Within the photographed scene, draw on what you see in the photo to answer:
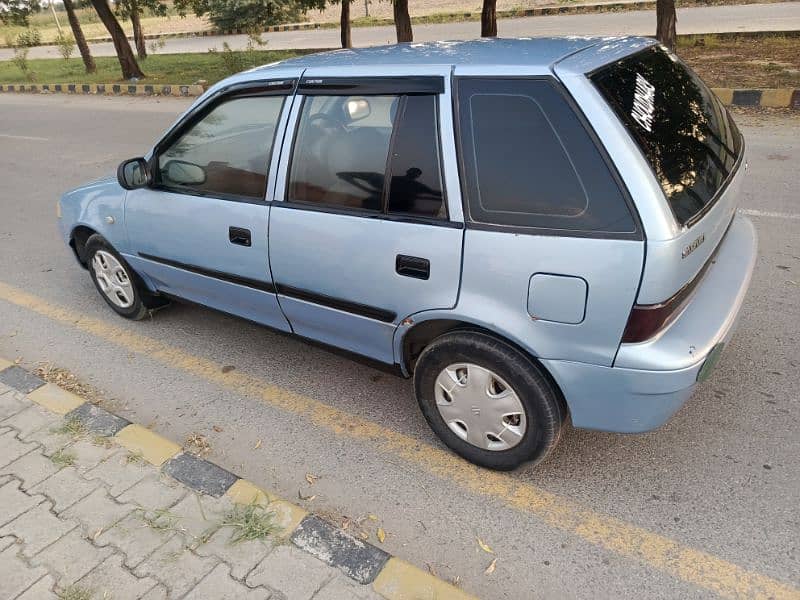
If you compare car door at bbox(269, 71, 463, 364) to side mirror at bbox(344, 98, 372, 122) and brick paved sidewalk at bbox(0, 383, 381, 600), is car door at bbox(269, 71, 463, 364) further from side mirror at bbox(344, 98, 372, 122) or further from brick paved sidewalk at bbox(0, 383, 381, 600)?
brick paved sidewalk at bbox(0, 383, 381, 600)

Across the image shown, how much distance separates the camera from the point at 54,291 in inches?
190

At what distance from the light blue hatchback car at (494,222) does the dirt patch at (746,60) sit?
7818mm

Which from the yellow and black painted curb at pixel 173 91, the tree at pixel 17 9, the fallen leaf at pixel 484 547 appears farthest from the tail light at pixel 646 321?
the tree at pixel 17 9

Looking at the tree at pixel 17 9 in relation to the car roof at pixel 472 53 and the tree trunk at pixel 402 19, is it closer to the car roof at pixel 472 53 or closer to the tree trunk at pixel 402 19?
the tree trunk at pixel 402 19

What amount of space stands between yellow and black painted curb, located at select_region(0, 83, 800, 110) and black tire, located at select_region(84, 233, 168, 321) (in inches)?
326

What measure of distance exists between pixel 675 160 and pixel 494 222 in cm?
70

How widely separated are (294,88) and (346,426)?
1.65m

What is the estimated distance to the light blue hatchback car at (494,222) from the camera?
2.12 metres

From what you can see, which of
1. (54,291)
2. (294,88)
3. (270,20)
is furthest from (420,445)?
(270,20)

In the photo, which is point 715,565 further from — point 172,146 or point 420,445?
point 172,146

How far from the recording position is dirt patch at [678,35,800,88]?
9.30m

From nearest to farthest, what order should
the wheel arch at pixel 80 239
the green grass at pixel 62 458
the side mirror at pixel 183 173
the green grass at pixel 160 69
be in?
the green grass at pixel 62 458 → the side mirror at pixel 183 173 → the wheel arch at pixel 80 239 → the green grass at pixel 160 69

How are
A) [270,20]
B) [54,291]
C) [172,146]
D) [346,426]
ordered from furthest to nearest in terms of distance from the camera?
1. [270,20]
2. [54,291]
3. [172,146]
4. [346,426]

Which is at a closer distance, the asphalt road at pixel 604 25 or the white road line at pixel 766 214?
the white road line at pixel 766 214
